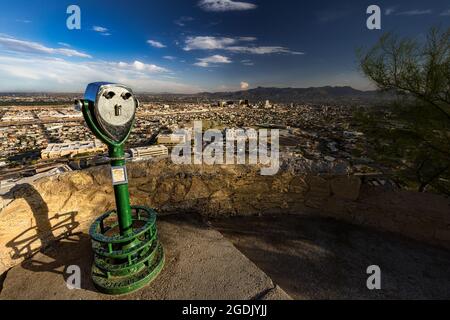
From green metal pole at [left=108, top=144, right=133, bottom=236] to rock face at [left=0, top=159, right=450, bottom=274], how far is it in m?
1.37

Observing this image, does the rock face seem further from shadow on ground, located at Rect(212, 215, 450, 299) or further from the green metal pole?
the green metal pole

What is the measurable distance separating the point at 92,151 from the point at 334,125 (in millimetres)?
59282

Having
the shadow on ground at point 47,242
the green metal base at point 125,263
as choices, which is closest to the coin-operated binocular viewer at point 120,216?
the green metal base at point 125,263

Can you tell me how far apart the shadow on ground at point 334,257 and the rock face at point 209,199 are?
270 millimetres

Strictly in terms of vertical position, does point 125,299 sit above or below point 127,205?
below

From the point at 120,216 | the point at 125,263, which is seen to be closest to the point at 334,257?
the point at 125,263

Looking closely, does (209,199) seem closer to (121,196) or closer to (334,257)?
(121,196)

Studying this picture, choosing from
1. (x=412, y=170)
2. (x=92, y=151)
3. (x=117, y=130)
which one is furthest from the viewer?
(x=92, y=151)

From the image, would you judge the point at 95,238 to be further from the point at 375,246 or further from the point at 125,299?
the point at 375,246

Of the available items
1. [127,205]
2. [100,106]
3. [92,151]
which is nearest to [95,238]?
[127,205]

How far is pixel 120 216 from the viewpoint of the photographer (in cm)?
339
